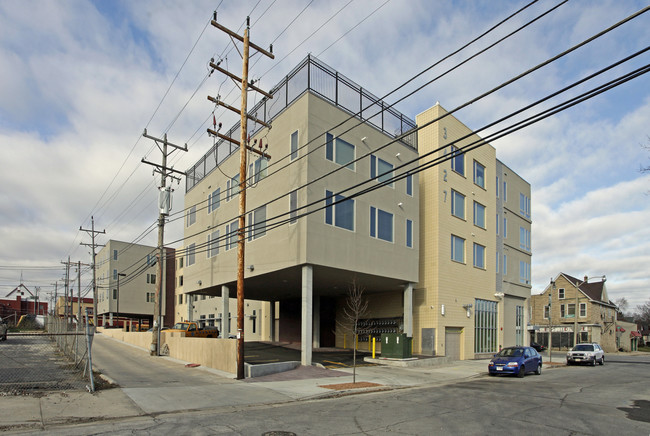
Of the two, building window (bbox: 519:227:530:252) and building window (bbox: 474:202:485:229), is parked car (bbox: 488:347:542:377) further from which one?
building window (bbox: 519:227:530:252)

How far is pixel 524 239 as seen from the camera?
44875 millimetres

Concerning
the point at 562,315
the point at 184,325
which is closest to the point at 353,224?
the point at 184,325

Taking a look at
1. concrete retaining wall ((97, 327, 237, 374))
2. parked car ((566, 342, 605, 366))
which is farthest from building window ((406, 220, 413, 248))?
parked car ((566, 342, 605, 366))

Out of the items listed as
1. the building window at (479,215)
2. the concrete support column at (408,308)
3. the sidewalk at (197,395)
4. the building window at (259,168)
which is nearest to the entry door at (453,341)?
the concrete support column at (408,308)

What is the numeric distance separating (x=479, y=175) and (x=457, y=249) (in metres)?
7.24

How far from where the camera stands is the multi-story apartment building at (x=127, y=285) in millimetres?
71562

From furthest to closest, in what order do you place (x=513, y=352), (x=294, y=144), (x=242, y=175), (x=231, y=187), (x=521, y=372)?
(x=231, y=187) < (x=294, y=144) < (x=513, y=352) < (x=521, y=372) < (x=242, y=175)

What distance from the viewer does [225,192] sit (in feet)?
101

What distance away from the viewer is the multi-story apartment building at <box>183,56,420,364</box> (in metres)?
22.4

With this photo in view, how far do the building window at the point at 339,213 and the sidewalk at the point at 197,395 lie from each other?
23.2ft

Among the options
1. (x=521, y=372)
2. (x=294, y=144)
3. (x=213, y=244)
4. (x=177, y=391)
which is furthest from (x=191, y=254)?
(x=521, y=372)

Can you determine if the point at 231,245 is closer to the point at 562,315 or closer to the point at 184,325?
the point at 184,325

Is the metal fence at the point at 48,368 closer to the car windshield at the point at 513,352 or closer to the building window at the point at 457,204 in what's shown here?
the car windshield at the point at 513,352

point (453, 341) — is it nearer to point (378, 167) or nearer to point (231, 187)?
point (378, 167)
